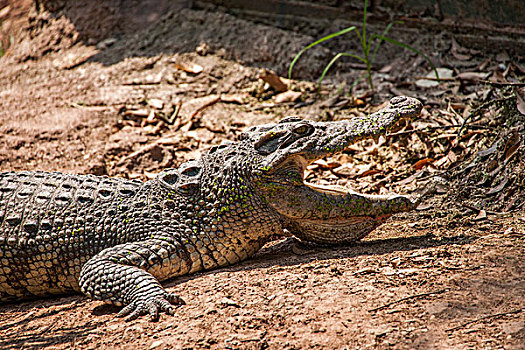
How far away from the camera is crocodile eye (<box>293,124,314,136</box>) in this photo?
375 centimetres

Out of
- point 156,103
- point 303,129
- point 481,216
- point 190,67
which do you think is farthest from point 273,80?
point 481,216

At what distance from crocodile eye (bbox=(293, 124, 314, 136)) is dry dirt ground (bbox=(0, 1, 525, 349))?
2.85 ft

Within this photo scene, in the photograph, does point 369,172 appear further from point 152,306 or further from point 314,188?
point 152,306

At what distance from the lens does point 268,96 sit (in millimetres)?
6883

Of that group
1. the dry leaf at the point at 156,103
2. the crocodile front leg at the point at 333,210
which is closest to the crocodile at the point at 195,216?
the crocodile front leg at the point at 333,210

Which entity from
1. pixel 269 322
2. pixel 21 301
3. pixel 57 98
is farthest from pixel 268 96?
pixel 269 322

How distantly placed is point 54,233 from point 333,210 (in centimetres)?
211

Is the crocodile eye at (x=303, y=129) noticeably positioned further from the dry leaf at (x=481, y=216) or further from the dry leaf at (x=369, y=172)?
the dry leaf at (x=369, y=172)

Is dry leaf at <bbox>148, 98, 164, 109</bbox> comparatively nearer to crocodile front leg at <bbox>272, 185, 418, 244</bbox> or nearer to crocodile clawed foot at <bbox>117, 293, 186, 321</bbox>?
crocodile front leg at <bbox>272, 185, 418, 244</bbox>

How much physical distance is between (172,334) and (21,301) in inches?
76.0

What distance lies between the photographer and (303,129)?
3750 mm

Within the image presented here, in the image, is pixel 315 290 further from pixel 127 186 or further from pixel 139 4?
pixel 139 4

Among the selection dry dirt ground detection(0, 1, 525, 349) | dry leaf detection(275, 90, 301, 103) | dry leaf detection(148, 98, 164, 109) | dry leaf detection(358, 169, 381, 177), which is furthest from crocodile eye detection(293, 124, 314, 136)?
dry leaf detection(148, 98, 164, 109)

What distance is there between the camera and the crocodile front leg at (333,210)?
3635mm
